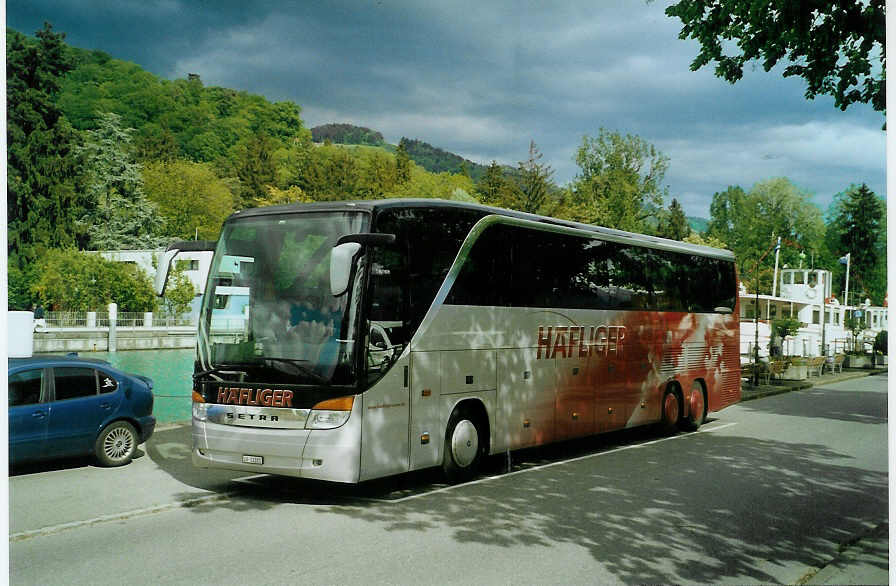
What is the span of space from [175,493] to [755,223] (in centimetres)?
2891

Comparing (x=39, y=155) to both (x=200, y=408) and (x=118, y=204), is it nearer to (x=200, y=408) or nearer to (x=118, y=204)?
(x=200, y=408)

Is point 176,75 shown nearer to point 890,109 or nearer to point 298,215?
point 298,215

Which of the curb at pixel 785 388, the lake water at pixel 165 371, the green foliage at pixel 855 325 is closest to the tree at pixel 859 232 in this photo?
the curb at pixel 785 388

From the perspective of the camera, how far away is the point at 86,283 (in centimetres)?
4094

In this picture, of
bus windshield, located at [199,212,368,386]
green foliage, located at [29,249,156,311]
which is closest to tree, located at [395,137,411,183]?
green foliage, located at [29,249,156,311]

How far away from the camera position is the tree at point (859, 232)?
10.6m

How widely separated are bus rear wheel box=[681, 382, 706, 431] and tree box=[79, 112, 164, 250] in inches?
988

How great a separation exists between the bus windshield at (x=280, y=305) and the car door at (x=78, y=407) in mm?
2516

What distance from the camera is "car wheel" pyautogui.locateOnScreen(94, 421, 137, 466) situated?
10.9m

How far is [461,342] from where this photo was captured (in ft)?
32.9

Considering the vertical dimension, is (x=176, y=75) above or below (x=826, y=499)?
above

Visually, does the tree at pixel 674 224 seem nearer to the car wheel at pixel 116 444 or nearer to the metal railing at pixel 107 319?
the car wheel at pixel 116 444

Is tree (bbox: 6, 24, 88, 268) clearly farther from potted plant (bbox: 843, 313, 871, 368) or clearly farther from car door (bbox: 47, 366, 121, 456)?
potted plant (bbox: 843, 313, 871, 368)

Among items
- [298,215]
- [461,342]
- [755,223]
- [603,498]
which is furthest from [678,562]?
[755,223]
